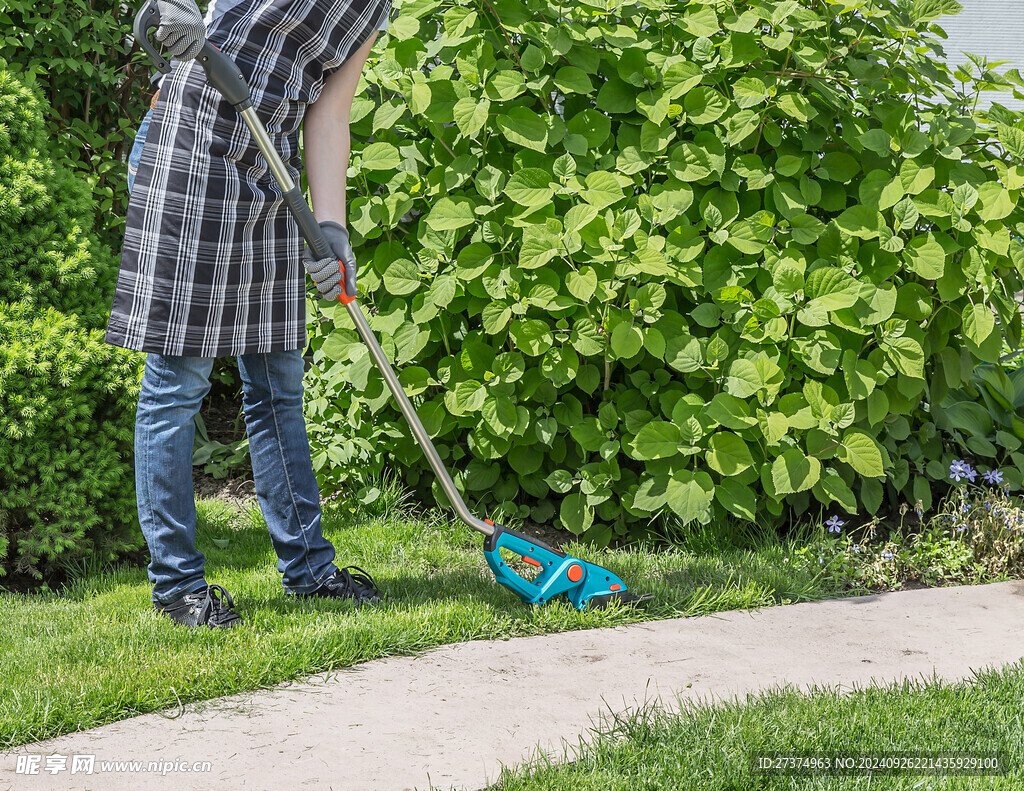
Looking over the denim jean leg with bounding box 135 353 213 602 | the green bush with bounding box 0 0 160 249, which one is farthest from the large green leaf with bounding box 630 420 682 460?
the green bush with bounding box 0 0 160 249

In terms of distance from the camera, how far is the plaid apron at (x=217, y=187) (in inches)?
91.6

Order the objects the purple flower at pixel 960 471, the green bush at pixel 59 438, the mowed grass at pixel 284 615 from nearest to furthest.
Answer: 1. the mowed grass at pixel 284 615
2. the green bush at pixel 59 438
3. the purple flower at pixel 960 471

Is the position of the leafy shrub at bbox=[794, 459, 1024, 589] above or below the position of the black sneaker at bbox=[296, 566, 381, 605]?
above

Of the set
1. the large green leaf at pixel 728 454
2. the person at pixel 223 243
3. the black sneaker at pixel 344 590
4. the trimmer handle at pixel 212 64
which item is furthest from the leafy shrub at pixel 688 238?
the trimmer handle at pixel 212 64

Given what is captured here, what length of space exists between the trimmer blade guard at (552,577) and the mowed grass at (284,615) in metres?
0.04

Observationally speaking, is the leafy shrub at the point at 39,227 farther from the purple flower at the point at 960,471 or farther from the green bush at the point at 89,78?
the purple flower at the point at 960,471

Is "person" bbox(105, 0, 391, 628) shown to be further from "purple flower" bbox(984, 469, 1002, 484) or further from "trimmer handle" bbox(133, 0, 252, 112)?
"purple flower" bbox(984, 469, 1002, 484)

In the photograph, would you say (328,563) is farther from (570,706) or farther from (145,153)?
(145,153)

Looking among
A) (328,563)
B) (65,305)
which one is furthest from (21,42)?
(328,563)

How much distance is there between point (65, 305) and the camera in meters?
3.01

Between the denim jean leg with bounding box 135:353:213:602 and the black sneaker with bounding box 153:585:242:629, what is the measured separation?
0.07m

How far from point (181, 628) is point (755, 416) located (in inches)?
67.4

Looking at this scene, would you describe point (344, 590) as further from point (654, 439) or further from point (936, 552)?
point (936, 552)

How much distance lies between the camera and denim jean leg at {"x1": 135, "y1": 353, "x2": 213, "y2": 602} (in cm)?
238
